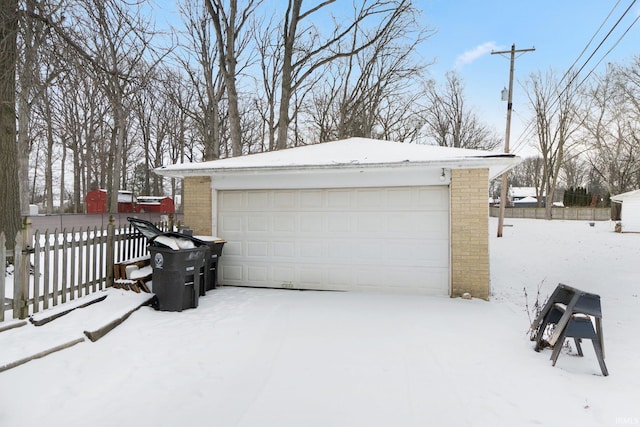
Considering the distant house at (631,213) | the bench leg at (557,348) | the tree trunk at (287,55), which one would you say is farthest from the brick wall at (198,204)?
the distant house at (631,213)

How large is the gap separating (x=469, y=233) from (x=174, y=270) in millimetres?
5146

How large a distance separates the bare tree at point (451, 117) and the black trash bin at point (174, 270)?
2894 centimetres

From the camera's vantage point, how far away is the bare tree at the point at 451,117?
3120 centimetres

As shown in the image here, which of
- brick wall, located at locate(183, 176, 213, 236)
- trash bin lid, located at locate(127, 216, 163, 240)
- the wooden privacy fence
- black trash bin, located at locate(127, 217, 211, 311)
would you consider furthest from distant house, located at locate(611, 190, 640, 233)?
the wooden privacy fence

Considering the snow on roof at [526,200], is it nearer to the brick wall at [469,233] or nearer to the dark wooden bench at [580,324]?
the brick wall at [469,233]

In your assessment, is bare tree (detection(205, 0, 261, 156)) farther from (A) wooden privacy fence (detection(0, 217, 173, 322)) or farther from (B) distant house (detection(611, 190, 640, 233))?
(B) distant house (detection(611, 190, 640, 233))

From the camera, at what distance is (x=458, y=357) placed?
3.88 metres

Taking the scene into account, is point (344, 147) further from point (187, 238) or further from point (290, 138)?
point (290, 138)

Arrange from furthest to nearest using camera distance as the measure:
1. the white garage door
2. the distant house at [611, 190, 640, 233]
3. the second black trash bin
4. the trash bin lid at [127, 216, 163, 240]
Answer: the distant house at [611, 190, 640, 233] → the white garage door → the trash bin lid at [127, 216, 163, 240] → the second black trash bin

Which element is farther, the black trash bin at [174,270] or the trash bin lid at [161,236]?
the trash bin lid at [161,236]

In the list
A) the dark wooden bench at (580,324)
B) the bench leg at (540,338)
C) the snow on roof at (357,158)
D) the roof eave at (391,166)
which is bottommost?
the bench leg at (540,338)

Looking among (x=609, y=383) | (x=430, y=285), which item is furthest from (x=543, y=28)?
(x=609, y=383)

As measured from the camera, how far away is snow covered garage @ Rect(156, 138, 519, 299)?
6367mm

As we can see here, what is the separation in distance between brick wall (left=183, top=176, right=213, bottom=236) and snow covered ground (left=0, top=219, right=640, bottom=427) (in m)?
2.32
